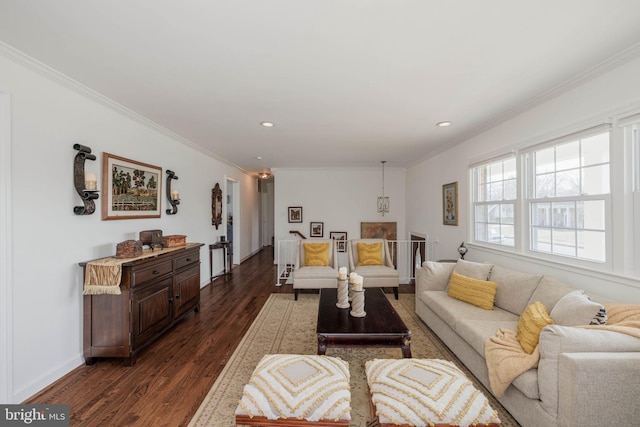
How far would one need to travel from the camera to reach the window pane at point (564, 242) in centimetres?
245

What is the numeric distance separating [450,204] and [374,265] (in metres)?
1.62

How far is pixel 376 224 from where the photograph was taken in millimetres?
6828

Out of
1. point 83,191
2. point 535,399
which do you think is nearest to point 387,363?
point 535,399

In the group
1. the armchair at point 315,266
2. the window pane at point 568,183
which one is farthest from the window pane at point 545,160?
the armchair at point 315,266

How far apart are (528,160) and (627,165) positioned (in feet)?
3.24

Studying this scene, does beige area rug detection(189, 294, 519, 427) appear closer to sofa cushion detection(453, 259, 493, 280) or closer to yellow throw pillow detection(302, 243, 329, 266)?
yellow throw pillow detection(302, 243, 329, 266)

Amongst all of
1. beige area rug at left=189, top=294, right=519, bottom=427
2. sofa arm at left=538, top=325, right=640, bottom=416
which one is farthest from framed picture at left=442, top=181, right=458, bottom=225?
sofa arm at left=538, top=325, right=640, bottom=416

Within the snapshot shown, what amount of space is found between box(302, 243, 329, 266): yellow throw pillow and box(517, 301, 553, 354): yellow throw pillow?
10.2 feet

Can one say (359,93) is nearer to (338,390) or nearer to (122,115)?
(338,390)

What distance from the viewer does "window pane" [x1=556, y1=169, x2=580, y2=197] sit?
241 centimetres

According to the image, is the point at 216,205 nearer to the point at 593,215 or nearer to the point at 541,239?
the point at 541,239

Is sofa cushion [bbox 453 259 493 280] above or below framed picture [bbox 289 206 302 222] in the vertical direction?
below

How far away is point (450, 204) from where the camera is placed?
440cm

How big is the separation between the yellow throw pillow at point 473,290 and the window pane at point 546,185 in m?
1.06
